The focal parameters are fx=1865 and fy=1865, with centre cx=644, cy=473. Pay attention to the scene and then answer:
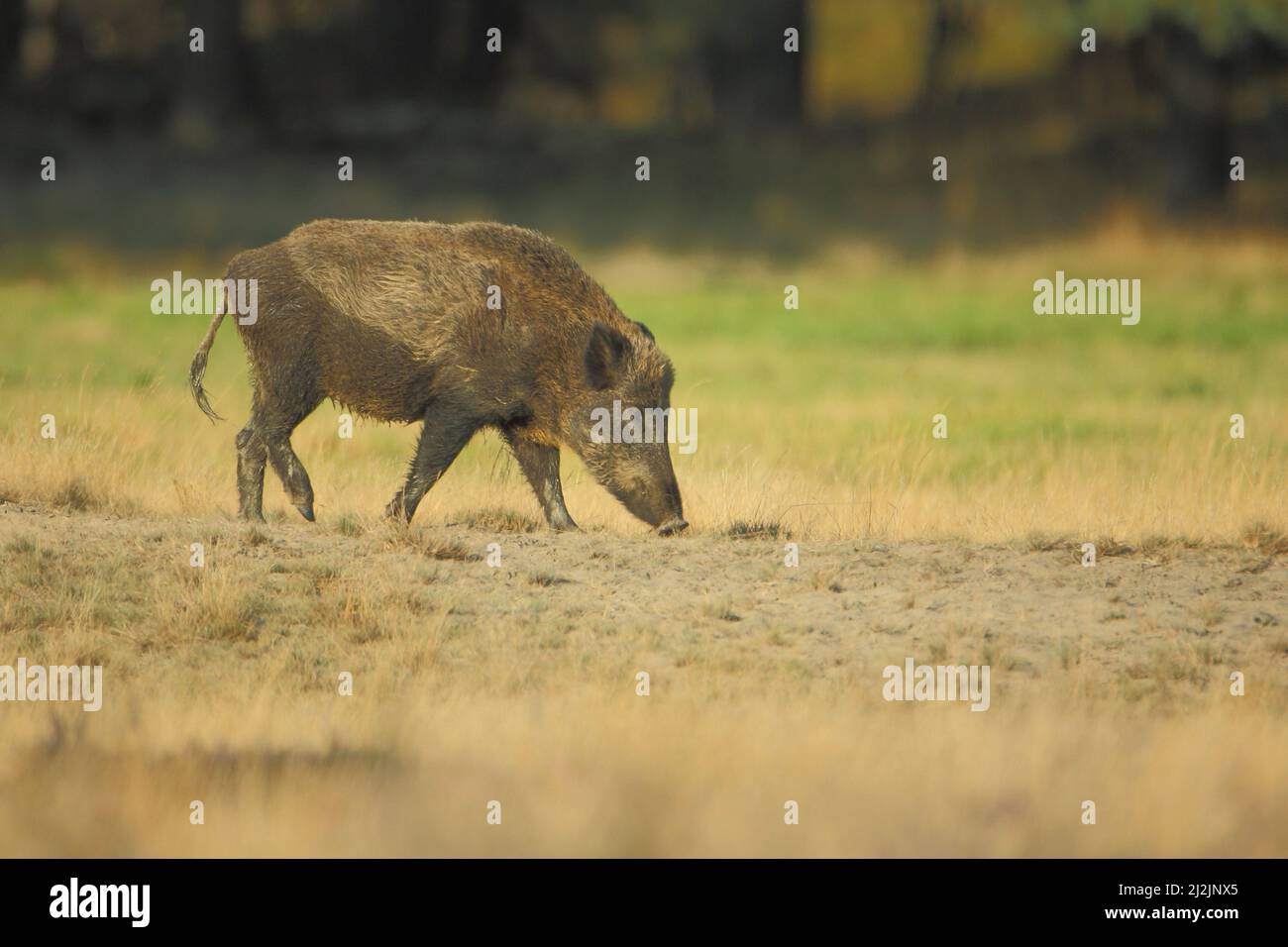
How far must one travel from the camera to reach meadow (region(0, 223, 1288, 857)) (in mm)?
6129

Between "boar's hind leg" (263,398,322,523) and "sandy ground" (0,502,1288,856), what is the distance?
583 millimetres

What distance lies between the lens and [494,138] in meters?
36.2

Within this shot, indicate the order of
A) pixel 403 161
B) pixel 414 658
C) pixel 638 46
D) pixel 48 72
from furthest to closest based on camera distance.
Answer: pixel 638 46, pixel 48 72, pixel 403 161, pixel 414 658

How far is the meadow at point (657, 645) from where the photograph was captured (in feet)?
20.1

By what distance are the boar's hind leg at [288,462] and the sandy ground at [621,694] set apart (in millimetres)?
583

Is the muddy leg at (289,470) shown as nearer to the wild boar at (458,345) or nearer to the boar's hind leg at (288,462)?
the boar's hind leg at (288,462)

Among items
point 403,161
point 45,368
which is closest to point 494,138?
point 403,161

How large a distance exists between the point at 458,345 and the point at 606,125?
29206mm

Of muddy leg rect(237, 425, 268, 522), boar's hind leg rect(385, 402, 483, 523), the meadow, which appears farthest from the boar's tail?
boar's hind leg rect(385, 402, 483, 523)

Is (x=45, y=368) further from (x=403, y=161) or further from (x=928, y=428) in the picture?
(x=403, y=161)

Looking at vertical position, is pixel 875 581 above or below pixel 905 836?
above

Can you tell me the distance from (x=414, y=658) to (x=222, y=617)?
3.15 feet

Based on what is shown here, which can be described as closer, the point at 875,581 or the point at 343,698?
the point at 343,698

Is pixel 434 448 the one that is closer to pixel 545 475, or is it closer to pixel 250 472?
pixel 545 475
